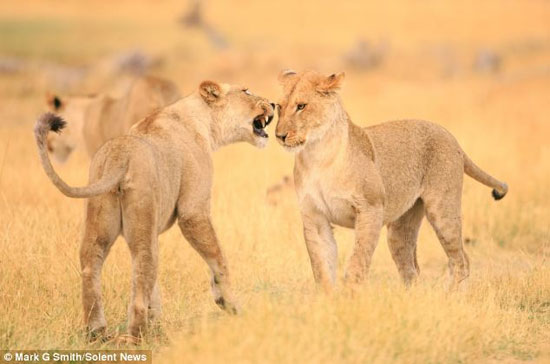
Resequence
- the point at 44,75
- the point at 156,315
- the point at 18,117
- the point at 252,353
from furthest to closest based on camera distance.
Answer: the point at 44,75, the point at 18,117, the point at 156,315, the point at 252,353

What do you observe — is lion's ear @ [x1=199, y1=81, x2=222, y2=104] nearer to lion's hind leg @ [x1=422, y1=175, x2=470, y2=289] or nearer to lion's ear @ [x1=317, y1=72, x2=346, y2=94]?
lion's ear @ [x1=317, y1=72, x2=346, y2=94]

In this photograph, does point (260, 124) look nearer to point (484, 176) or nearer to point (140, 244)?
point (140, 244)

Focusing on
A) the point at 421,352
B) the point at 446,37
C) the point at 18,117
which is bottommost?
the point at 421,352

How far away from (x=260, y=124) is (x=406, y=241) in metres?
1.32

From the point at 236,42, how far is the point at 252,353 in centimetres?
2633

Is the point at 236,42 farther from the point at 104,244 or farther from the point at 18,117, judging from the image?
the point at 104,244

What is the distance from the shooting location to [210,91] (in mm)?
6074

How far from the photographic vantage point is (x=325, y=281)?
579 cm

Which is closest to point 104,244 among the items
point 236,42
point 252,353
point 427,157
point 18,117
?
point 252,353

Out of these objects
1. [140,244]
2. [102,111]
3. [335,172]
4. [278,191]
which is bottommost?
[140,244]

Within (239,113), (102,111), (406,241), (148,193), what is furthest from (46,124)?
(102,111)

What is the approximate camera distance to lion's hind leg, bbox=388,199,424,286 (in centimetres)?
668

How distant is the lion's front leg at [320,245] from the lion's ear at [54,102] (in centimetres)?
541

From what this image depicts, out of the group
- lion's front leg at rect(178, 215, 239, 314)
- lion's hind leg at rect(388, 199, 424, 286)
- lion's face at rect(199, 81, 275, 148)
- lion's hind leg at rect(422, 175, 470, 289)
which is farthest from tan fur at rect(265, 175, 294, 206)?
lion's front leg at rect(178, 215, 239, 314)
